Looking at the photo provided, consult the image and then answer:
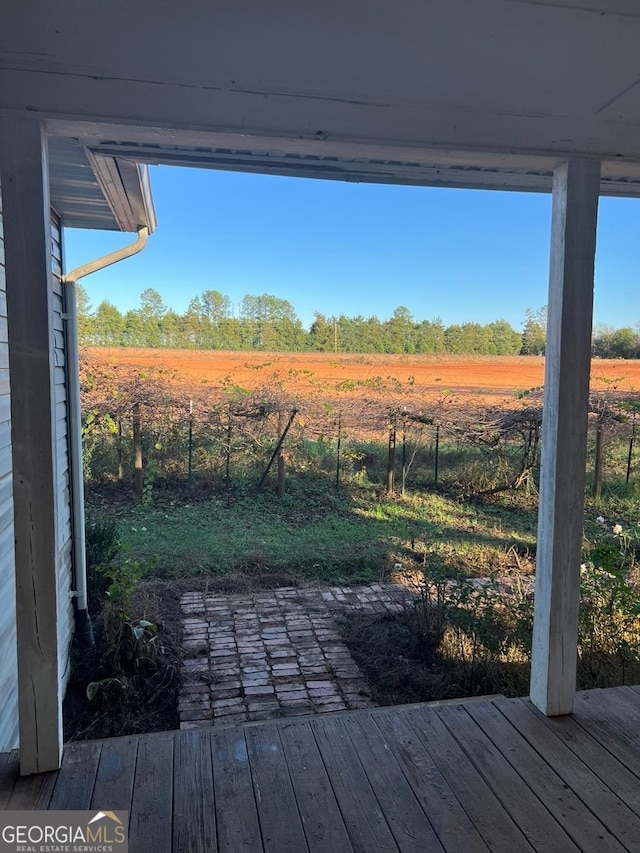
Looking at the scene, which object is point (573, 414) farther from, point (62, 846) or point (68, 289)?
point (68, 289)

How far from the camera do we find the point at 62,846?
1.14 metres

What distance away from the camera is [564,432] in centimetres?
158

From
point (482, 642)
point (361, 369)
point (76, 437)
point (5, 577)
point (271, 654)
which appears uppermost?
point (361, 369)

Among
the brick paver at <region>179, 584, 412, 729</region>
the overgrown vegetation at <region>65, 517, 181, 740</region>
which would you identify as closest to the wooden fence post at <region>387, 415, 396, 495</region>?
the brick paver at <region>179, 584, 412, 729</region>

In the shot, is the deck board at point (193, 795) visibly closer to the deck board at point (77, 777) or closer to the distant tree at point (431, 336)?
the deck board at point (77, 777)

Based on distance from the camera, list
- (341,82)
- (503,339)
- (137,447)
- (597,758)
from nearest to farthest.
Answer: (341,82)
(597,758)
(137,447)
(503,339)

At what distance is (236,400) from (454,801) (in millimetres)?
4659

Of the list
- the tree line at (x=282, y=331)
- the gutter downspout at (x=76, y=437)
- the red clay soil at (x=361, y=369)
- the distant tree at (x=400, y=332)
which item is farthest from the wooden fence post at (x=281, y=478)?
the gutter downspout at (x=76, y=437)

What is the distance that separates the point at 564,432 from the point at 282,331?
17.3 feet

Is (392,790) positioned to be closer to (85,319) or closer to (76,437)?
(76,437)

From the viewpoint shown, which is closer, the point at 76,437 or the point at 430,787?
the point at 430,787

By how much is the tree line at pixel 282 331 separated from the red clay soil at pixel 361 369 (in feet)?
0.50

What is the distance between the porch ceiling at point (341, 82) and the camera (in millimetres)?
966

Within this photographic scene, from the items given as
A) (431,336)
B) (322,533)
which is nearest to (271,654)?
(322,533)
